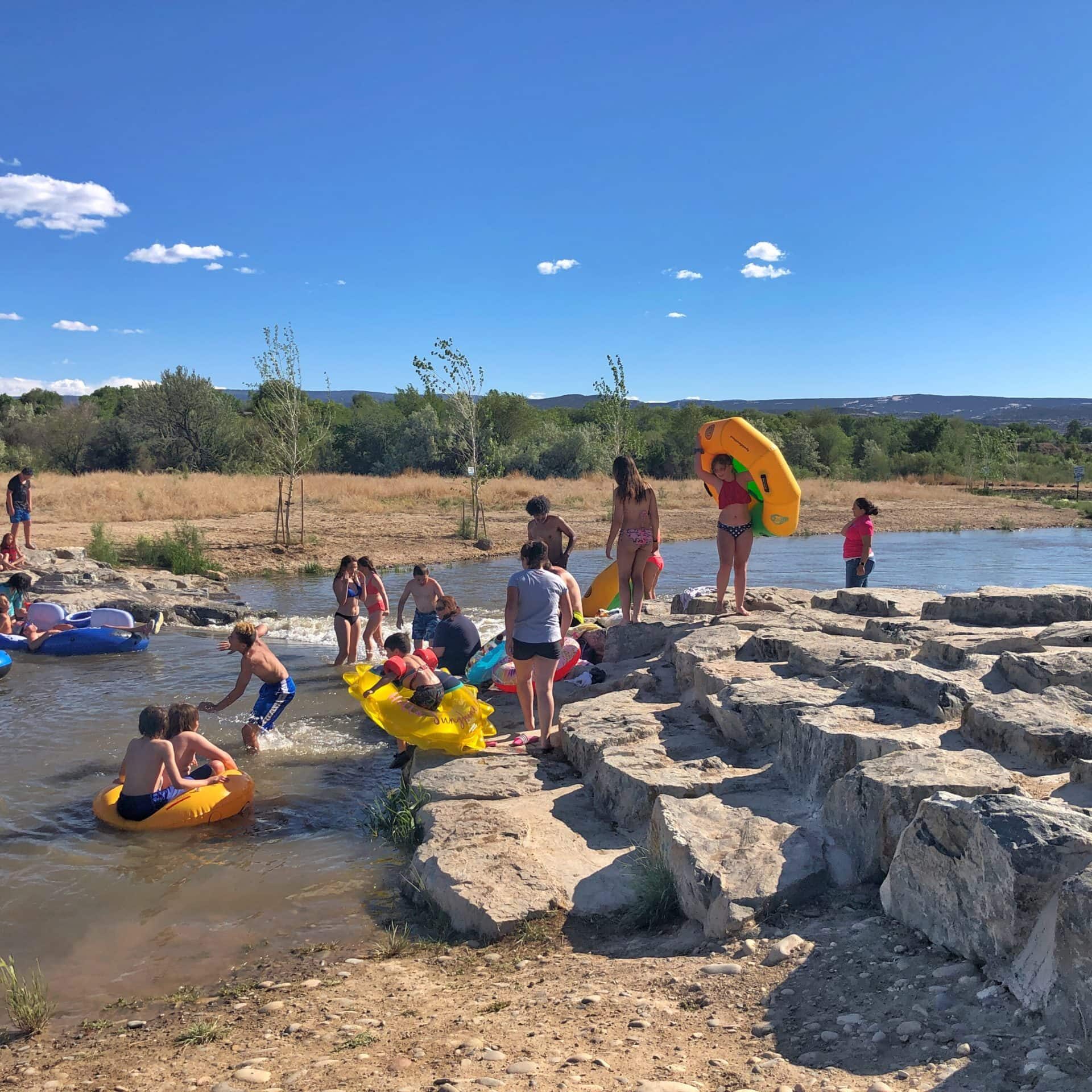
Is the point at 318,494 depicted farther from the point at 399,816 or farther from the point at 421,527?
the point at 399,816

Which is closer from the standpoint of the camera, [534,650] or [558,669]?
[534,650]

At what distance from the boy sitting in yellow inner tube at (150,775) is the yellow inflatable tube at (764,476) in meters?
5.10

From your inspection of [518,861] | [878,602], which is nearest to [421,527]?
[878,602]

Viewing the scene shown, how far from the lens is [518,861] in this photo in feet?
17.5

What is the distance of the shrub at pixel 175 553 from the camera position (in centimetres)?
1983

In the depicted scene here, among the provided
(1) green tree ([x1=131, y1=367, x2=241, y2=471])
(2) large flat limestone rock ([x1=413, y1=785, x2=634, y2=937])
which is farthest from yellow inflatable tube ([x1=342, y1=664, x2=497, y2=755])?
(1) green tree ([x1=131, y1=367, x2=241, y2=471])

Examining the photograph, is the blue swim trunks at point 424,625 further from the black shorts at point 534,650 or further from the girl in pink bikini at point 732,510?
the black shorts at point 534,650

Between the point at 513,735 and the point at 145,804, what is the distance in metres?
2.82

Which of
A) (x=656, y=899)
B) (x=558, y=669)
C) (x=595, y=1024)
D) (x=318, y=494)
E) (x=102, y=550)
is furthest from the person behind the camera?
(x=318, y=494)

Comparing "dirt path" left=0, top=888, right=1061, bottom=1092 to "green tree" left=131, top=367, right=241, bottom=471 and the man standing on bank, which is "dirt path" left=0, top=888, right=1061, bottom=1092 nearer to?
the man standing on bank

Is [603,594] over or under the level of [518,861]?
over

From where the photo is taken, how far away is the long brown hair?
29.1 feet

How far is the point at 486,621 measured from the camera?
Result: 50.7 ft

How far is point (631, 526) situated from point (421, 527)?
19038 mm
